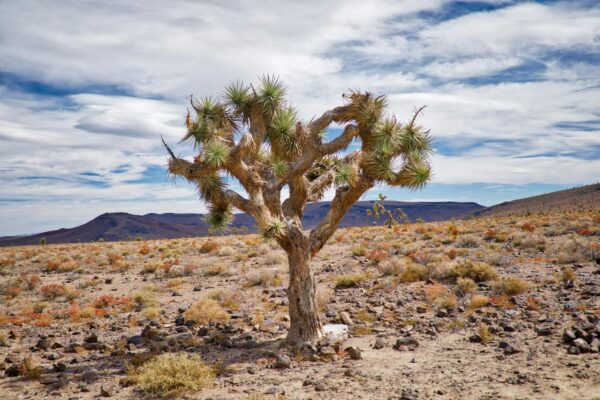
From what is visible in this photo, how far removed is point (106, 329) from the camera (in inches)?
465

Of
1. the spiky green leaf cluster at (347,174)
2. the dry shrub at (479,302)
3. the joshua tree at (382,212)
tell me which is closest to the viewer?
the spiky green leaf cluster at (347,174)

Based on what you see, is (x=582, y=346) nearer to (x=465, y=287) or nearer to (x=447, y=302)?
(x=447, y=302)

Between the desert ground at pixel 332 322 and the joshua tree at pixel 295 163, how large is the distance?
1.87 meters

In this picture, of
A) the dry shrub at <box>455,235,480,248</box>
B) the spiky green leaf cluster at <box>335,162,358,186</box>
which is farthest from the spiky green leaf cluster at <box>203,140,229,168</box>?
the dry shrub at <box>455,235,480,248</box>

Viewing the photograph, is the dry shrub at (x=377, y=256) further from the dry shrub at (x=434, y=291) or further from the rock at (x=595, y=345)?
the rock at (x=595, y=345)

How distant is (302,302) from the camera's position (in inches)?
362

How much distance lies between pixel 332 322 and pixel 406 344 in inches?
101

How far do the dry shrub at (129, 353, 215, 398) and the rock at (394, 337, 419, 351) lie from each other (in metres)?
3.99

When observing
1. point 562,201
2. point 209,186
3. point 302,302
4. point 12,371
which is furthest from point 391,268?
point 562,201

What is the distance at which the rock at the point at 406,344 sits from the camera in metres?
8.91

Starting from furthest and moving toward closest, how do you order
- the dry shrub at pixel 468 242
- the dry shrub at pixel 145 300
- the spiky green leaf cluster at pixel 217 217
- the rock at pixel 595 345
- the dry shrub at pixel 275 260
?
1. the dry shrub at pixel 468 242
2. the dry shrub at pixel 275 260
3. the dry shrub at pixel 145 300
4. the spiky green leaf cluster at pixel 217 217
5. the rock at pixel 595 345

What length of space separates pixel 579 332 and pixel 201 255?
19865mm

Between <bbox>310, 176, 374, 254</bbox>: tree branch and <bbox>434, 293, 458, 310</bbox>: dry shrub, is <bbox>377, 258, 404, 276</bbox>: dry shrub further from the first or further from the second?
<bbox>310, 176, 374, 254</bbox>: tree branch

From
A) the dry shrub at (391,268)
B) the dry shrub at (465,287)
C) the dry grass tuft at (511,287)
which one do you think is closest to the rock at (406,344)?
the dry shrub at (465,287)
